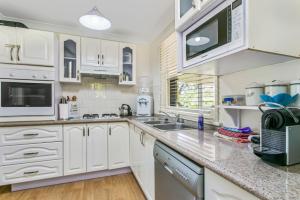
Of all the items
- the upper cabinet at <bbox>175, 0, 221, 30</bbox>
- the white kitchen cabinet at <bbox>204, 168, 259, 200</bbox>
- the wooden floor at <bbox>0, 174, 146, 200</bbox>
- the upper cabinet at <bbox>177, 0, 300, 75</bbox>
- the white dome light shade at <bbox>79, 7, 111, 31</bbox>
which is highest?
the white dome light shade at <bbox>79, 7, 111, 31</bbox>

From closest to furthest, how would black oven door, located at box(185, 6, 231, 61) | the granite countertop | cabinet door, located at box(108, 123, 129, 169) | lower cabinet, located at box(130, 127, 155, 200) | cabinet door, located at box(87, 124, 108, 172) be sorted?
the granite countertop, black oven door, located at box(185, 6, 231, 61), lower cabinet, located at box(130, 127, 155, 200), cabinet door, located at box(87, 124, 108, 172), cabinet door, located at box(108, 123, 129, 169)

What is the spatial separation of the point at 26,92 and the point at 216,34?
92.2 inches

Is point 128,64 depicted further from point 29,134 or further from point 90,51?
point 29,134

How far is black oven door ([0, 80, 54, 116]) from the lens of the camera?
2.04 metres

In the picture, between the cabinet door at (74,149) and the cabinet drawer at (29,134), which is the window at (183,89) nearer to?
the cabinet door at (74,149)

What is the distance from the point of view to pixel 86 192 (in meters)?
2.03

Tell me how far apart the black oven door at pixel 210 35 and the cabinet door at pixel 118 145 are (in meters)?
1.58

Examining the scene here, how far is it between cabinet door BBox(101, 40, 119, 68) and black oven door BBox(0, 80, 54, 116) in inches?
34.1

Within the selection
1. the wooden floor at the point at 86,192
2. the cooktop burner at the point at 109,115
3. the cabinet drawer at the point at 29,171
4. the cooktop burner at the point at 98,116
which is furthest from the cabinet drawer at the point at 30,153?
the cooktop burner at the point at 109,115

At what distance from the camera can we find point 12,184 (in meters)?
2.06

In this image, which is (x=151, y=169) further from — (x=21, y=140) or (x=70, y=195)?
(x=21, y=140)

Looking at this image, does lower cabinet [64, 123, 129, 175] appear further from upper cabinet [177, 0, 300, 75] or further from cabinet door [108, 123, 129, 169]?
upper cabinet [177, 0, 300, 75]

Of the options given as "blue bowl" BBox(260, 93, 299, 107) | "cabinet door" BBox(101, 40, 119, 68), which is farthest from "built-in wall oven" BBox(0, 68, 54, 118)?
"blue bowl" BBox(260, 93, 299, 107)

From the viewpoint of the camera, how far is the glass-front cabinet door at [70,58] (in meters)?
2.44
